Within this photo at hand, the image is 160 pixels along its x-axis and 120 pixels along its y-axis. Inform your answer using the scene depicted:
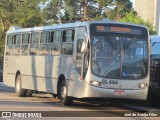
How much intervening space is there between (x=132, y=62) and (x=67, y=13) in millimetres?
40784

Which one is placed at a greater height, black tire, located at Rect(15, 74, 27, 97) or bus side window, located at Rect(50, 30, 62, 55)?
bus side window, located at Rect(50, 30, 62, 55)

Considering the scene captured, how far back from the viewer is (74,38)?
1966 centimetres

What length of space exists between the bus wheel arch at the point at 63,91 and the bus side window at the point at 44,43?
6.93 feet

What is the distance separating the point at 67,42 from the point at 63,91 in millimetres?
1809

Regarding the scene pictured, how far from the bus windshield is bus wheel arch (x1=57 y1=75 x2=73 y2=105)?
6.99ft

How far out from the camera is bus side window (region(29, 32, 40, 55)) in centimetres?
2356

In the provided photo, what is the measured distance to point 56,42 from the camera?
2120 cm

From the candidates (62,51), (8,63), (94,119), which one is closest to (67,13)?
(8,63)

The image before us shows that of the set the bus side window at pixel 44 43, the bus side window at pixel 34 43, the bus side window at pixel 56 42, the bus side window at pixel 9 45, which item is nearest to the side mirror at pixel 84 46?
the bus side window at pixel 56 42

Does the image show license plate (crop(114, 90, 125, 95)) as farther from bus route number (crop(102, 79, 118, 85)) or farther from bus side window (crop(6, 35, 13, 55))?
bus side window (crop(6, 35, 13, 55))

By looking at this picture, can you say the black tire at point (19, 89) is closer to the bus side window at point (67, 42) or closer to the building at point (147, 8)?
the bus side window at point (67, 42)

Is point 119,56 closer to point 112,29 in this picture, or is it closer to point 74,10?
point 112,29

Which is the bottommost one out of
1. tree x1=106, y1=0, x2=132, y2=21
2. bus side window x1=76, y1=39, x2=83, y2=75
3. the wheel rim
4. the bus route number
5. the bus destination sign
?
the wheel rim

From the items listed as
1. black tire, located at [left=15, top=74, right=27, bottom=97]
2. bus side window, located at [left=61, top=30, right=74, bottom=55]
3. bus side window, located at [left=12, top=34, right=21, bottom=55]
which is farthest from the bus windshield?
bus side window, located at [left=12, top=34, right=21, bottom=55]
